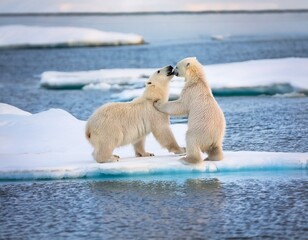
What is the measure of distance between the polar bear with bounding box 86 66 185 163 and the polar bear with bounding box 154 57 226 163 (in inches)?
3.9

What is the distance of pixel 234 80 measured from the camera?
15805 millimetres

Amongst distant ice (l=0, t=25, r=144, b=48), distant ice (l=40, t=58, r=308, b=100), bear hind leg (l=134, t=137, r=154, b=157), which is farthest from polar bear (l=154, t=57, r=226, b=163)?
distant ice (l=0, t=25, r=144, b=48)

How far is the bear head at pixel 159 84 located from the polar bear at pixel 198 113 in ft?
0.24

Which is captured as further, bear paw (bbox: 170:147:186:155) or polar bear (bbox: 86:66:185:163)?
bear paw (bbox: 170:147:186:155)

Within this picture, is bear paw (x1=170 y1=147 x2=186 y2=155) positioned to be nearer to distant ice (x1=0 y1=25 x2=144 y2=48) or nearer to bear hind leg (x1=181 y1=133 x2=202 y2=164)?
bear hind leg (x1=181 y1=133 x2=202 y2=164)

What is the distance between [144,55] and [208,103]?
2732 centimetres

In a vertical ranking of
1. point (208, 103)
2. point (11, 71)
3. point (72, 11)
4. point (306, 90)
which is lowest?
point (208, 103)

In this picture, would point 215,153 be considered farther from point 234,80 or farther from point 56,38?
point 56,38

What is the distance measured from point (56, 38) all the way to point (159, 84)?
110 ft

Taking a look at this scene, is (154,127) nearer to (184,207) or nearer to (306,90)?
(184,207)

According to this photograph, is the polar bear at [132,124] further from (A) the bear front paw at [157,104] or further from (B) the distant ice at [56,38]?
(B) the distant ice at [56,38]

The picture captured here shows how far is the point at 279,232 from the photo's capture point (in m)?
5.99

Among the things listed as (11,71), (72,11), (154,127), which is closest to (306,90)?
(154,127)

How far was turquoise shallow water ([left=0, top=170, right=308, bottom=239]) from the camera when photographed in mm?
6066
